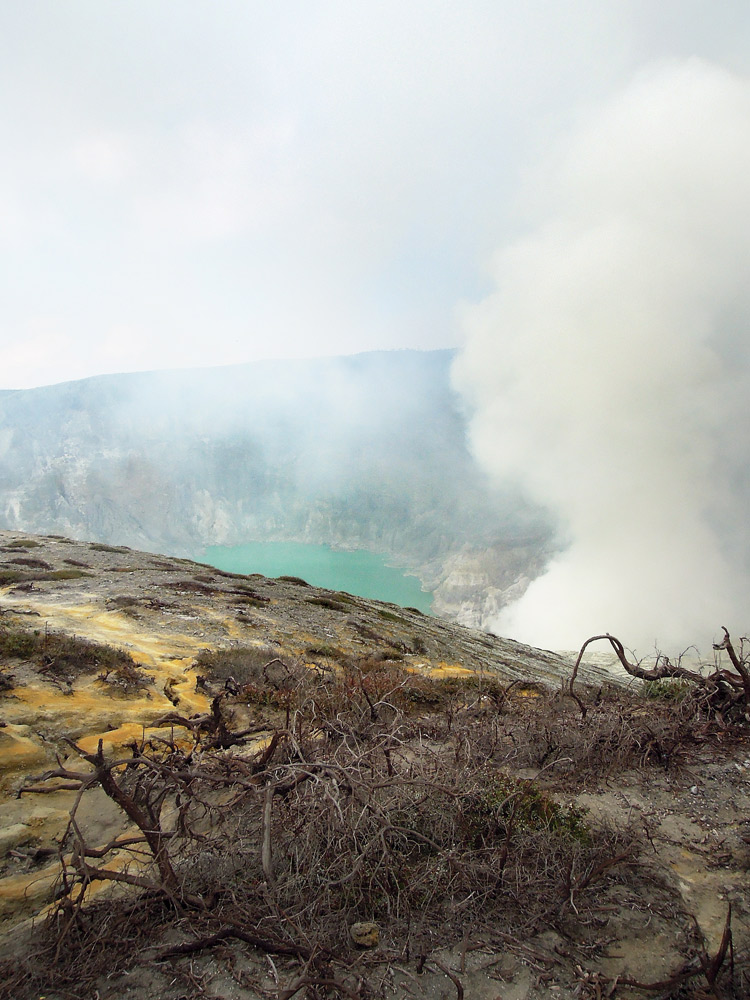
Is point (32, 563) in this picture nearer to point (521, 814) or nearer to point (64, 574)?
point (64, 574)

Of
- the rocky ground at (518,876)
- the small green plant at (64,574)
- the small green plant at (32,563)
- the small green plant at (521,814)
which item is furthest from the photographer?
the small green plant at (32,563)

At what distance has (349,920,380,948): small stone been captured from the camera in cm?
367

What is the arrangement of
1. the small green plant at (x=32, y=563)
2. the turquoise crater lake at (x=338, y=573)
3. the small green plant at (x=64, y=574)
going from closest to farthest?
the small green plant at (x=64, y=574)
the small green plant at (x=32, y=563)
the turquoise crater lake at (x=338, y=573)

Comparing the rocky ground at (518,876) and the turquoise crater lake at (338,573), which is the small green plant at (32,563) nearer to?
the rocky ground at (518,876)

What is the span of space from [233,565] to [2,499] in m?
77.3

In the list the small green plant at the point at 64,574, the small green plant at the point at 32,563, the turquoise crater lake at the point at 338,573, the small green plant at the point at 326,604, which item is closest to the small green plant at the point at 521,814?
the small green plant at the point at 326,604

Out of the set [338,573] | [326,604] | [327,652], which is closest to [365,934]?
[327,652]

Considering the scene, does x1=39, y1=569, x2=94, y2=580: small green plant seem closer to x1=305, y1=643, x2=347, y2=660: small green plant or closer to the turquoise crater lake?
x1=305, y1=643, x2=347, y2=660: small green plant

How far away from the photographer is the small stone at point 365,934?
3.67m

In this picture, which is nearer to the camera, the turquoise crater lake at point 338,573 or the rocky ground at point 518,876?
the rocky ground at point 518,876

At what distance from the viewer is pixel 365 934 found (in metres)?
3.71

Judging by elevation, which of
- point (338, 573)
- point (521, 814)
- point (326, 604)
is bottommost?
point (326, 604)

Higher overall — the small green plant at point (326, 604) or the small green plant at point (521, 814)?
the small green plant at point (521, 814)

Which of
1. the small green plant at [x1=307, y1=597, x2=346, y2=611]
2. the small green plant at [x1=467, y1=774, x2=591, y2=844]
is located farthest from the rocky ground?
the small green plant at [x1=307, y1=597, x2=346, y2=611]
